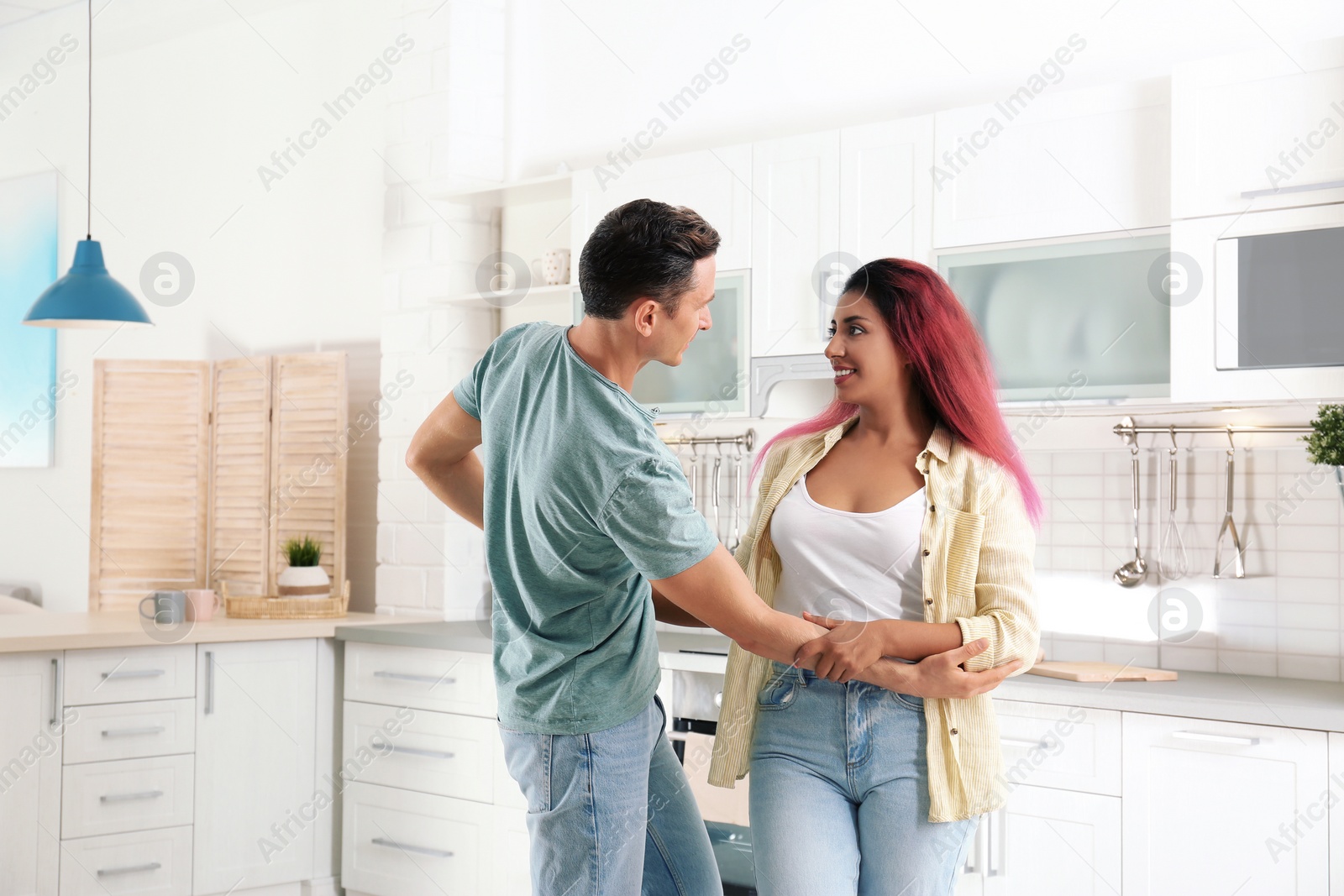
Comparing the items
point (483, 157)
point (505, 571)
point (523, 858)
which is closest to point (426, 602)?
point (523, 858)

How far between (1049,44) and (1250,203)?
83 cm

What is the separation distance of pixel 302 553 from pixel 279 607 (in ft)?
0.84

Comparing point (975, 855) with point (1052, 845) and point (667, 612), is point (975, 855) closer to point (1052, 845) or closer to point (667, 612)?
point (1052, 845)

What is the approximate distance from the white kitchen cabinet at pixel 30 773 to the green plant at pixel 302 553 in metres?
0.87

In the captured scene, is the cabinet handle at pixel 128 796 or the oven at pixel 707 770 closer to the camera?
the oven at pixel 707 770

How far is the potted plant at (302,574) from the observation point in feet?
12.4

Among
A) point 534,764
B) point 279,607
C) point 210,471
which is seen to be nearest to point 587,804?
point 534,764

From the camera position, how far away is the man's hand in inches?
62.5

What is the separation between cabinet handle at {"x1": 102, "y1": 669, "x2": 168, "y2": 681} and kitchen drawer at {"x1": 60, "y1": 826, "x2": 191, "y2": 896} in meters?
0.42

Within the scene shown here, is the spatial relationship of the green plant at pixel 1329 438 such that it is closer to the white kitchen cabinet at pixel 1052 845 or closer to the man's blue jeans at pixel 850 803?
the white kitchen cabinet at pixel 1052 845

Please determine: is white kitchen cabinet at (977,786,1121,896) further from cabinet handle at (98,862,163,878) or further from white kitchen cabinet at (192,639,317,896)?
cabinet handle at (98,862,163,878)

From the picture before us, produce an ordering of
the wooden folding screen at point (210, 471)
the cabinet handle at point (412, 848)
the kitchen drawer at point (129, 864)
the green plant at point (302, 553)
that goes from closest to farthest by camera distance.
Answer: the kitchen drawer at point (129, 864), the cabinet handle at point (412, 848), the green plant at point (302, 553), the wooden folding screen at point (210, 471)

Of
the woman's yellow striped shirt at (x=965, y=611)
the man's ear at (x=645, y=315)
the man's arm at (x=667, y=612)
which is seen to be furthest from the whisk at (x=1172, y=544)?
the man's ear at (x=645, y=315)

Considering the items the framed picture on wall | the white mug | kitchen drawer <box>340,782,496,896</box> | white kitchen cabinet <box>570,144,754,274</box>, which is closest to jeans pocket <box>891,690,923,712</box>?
white kitchen cabinet <box>570,144,754,274</box>
